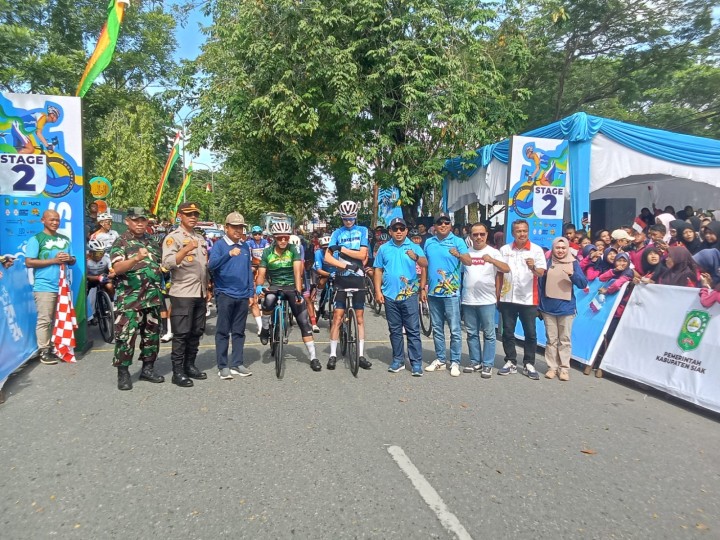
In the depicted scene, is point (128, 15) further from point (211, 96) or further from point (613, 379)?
point (613, 379)

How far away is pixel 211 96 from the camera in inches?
555

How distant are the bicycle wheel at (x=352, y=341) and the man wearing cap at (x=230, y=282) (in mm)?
1282

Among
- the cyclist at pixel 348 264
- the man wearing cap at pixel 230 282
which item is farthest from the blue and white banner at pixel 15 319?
the cyclist at pixel 348 264

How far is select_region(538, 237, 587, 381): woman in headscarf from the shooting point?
641 centimetres

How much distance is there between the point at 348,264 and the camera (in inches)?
259

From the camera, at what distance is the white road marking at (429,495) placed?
3035mm

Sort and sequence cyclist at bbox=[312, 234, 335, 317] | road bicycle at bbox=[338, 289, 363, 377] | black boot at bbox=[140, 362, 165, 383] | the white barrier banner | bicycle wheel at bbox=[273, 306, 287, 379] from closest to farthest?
the white barrier banner, black boot at bbox=[140, 362, 165, 383], bicycle wheel at bbox=[273, 306, 287, 379], road bicycle at bbox=[338, 289, 363, 377], cyclist at bbox=[312, 234, 335, 317]

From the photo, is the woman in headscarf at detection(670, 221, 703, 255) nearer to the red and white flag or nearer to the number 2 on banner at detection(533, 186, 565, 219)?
the number 2 on banner at detection(533, 186, 565, 219)

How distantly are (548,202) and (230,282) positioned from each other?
614 centimetres

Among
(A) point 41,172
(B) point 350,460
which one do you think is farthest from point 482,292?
(A) point 41,172

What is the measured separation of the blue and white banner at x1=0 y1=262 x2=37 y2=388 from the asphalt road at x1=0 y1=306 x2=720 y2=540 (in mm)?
→ 269

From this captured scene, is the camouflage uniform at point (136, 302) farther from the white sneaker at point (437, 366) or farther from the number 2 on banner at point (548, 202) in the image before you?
the number 2 on banner at point (548, 202)

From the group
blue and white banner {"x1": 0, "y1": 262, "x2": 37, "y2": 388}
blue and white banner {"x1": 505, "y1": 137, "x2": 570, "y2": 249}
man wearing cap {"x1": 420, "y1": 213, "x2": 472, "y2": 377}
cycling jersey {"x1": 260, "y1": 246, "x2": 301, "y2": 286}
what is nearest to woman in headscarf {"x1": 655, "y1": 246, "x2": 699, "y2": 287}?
man wearing cap {"x1": 420, "y1": 213, "x2": 472, "y2": 377}

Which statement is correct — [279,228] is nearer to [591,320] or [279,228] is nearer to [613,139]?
[591,320]
